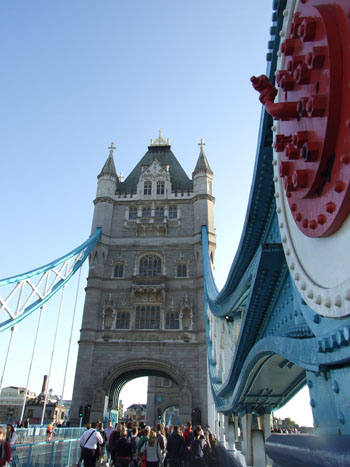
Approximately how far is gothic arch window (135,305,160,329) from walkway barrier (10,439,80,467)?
1304 centimetres

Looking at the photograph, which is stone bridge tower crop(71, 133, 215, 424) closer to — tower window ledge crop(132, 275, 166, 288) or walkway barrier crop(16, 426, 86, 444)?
tower window ledge crop(132, 275, 166, 288)

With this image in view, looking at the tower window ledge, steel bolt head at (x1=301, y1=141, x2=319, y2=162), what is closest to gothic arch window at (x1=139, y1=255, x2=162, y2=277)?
the tower window ledge

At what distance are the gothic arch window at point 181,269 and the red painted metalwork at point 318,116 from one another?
23.9 metres

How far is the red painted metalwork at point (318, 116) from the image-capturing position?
1.68m

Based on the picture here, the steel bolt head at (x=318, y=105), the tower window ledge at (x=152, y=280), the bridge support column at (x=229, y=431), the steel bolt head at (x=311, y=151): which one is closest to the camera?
the steel bolt head at (x=318, y=105)

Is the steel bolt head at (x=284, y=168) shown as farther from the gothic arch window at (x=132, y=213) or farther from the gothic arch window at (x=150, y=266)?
the gothic arch window at (x=132, y=213)

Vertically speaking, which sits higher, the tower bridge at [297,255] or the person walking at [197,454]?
the tower bridge at [297,255]

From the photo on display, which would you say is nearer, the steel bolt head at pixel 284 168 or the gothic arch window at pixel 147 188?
the steel bolt head at pixel 284 168

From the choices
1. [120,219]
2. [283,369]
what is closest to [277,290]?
[283,369]

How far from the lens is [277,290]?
3.50m

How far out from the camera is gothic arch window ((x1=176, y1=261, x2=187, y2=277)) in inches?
1022

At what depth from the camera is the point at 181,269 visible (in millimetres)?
26172

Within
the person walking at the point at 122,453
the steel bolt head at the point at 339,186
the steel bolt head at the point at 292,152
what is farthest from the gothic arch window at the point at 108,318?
the steel bolt head at the point at 339,186

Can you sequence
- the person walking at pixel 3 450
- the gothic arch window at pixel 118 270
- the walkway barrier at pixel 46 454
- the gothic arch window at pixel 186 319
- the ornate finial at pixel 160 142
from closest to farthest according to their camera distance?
the person walking at pixel 3 450, the walkway barrier at pixel 46 454, the gothic arch window at pixel 186 319, the gothic arch window at pixel 118 270, the ornate finial at pixel 160 142
